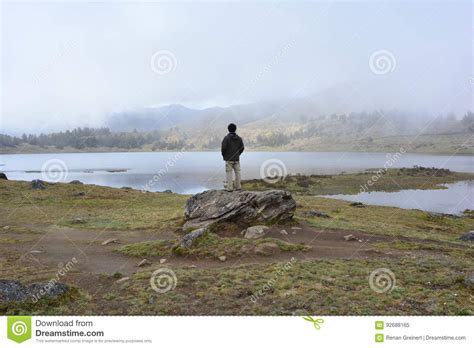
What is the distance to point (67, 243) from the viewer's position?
848 inches

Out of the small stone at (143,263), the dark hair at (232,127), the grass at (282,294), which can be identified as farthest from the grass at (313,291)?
the dark hair at (232,127)

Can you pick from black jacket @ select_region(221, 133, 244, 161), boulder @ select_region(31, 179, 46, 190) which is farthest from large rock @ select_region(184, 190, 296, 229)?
boulder @ select_region(31, 179, 46, 190)

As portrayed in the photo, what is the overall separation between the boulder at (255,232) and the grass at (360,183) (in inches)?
1927

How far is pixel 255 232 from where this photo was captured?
21.2 metres

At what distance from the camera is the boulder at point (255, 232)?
2088cm

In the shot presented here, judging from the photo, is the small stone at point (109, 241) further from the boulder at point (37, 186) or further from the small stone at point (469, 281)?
the boulder at point (37, 186)

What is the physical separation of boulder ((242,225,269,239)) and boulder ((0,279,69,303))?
11.0 m

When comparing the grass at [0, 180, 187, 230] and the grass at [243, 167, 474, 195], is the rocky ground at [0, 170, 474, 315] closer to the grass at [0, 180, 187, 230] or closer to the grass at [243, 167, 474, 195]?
the grass at [0, 180, 187, 230]

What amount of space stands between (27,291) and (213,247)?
918 cm

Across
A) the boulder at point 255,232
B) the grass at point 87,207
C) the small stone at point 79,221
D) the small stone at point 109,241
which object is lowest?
the small stone at point 109,241

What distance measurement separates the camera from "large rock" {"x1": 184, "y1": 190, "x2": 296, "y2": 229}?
74.0ft

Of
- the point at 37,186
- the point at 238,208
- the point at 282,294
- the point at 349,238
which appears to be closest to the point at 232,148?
the point at 238,208

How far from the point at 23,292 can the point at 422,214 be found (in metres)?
39.2
